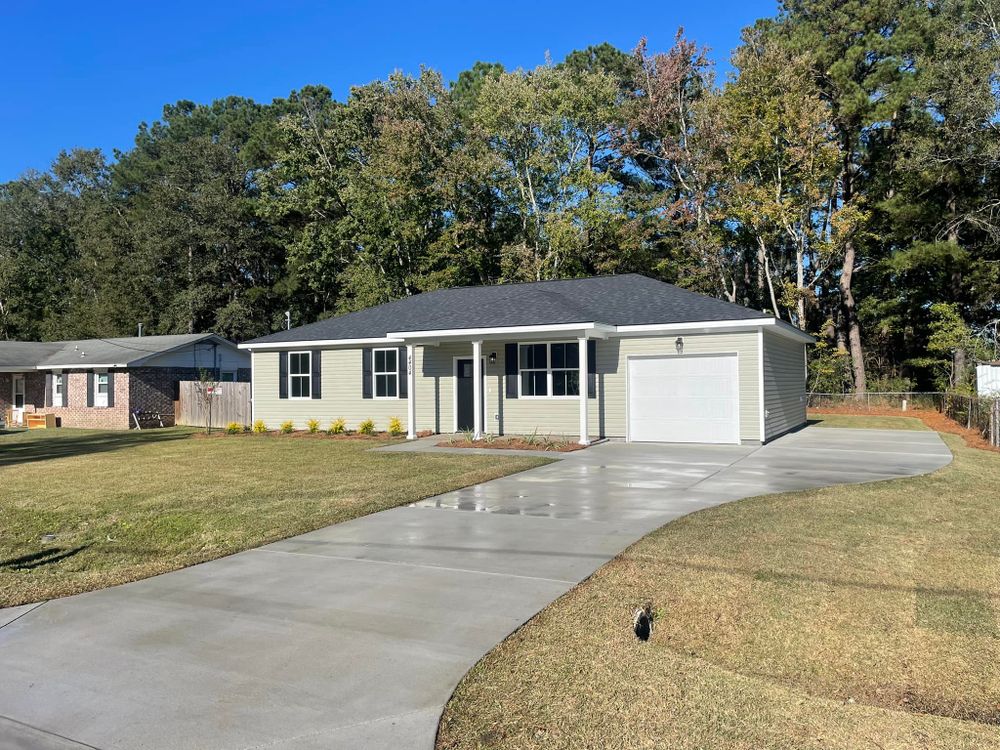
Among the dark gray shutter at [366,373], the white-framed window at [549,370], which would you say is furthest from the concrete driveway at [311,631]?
the dark gray shutter at [366,373]

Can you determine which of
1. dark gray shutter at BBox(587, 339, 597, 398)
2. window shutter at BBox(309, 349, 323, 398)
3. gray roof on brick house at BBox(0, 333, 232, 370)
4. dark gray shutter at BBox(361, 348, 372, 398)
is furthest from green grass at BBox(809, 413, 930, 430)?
gray roof on brick house at BBox(0, 333, 232, 370)

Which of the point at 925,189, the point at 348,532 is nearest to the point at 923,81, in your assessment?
the point at 925,189

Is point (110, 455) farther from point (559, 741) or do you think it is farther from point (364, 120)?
point (364, 120)

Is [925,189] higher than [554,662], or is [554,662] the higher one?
[925,189]

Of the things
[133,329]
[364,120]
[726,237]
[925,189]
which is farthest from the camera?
[133,329]

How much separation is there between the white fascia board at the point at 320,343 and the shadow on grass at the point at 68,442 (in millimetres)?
3405

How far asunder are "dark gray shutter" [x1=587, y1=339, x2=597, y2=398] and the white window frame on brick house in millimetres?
18664

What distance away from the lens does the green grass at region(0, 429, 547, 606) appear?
6.66m

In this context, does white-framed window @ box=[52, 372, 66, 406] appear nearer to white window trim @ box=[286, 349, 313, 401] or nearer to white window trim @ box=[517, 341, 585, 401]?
white window trim @ box=[286, 349, 313, 401]

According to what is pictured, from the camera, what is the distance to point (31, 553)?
277 inches

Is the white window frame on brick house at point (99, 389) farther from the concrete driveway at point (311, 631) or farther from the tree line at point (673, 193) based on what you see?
the concrete driveway at point (311, 631)

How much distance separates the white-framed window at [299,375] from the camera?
21125 mm

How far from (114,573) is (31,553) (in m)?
1.48

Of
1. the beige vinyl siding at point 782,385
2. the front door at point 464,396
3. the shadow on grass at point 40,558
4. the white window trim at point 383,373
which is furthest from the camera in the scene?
the white window trim at point 383,373
